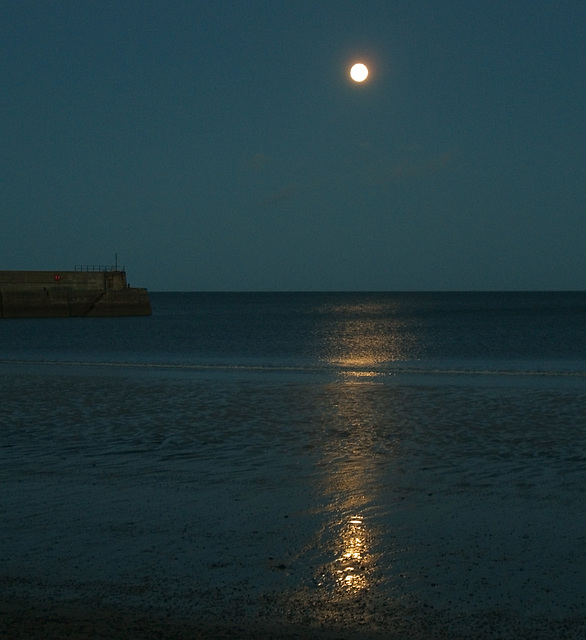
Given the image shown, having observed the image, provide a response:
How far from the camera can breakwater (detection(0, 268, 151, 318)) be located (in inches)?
3639

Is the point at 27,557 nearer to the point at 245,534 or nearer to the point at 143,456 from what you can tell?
the point at 245,534

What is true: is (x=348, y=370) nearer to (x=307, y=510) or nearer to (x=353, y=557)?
(x=307, y=510)

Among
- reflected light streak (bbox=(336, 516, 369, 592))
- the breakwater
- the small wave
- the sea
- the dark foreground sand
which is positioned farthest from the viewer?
the breakwater

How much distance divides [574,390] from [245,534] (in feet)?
47.2

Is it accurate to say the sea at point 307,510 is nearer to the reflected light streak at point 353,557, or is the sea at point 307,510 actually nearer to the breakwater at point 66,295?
the reflected light streak at point 353,557

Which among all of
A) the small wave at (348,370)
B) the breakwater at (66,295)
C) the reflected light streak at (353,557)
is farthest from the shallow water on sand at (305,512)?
the breakwater at (66,295)

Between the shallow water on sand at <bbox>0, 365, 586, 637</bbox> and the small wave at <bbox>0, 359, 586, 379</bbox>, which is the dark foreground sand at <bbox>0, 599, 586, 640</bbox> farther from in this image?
the small wave at <bbox>0, 359, 586, 379</bbox>

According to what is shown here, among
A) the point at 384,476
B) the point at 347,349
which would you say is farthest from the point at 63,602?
the point at 347,349

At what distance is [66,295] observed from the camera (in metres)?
95.2

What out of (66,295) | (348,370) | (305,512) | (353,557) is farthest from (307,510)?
(66,295)

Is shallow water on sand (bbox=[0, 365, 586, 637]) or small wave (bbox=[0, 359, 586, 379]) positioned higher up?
shallow water on sand (bbox=[0, 365, 586, 637])

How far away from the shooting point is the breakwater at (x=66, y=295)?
9244 cm

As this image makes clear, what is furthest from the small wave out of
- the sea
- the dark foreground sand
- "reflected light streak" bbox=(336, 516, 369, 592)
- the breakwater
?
the breakwater

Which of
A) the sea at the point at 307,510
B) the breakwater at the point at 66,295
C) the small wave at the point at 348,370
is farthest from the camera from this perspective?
the breakwater at the point at 66,295
